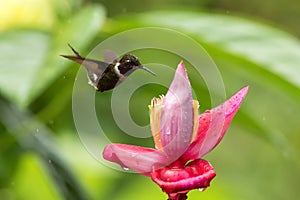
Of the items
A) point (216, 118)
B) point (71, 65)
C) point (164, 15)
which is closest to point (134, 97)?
point (164, 15)

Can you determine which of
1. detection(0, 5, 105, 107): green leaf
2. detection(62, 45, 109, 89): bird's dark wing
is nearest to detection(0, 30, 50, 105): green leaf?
detection(0, 5, 105, 107): green leaf

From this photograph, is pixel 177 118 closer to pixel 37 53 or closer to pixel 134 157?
pixel 134 157

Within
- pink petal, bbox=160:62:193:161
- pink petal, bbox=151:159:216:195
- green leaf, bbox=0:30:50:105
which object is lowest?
green leaf, bbox=0:30:50:105

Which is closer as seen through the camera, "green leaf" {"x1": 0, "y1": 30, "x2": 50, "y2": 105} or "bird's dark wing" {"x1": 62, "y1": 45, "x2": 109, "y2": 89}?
"bird's dark wing" {"x1": 62, "y1": 45, "x2": 109, "y2": 89}

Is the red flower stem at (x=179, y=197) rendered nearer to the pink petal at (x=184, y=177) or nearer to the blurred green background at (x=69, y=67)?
the pink petal at (x=184, y=177)

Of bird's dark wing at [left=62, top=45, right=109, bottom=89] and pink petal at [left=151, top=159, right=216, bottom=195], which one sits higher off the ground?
bird's dark wing at [left=62, top=45, right=109, bottom=89]

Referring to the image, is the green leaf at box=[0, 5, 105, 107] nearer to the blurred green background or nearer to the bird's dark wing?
the blurred green background

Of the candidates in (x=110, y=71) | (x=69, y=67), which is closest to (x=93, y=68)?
(x=110, y=71)
